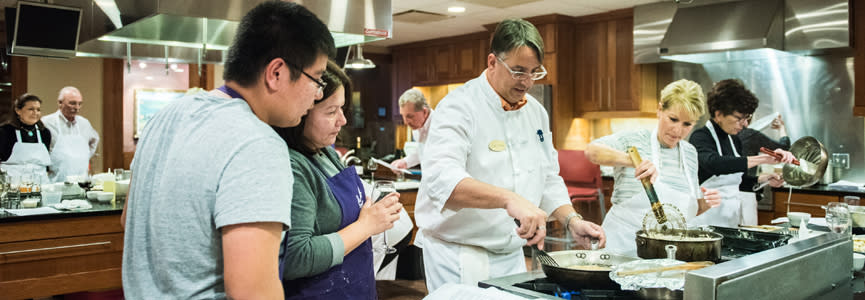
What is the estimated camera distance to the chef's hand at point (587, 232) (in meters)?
1.71

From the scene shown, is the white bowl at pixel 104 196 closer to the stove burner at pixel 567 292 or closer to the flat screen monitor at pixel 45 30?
the flat screen monitor at pixel 45 30

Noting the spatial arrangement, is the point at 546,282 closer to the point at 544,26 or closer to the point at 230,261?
the point at 230,261

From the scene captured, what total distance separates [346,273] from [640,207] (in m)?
1.63

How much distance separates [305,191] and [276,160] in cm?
31

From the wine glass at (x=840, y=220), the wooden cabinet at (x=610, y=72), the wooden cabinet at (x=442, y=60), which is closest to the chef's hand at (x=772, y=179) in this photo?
the wine glass at (x=840, y=220)

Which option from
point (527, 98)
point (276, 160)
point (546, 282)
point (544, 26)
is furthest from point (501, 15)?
point (276, 160)

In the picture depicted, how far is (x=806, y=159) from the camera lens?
3363 millimetres

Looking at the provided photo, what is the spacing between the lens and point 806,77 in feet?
18.4

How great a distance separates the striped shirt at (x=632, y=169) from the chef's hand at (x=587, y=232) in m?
0.95

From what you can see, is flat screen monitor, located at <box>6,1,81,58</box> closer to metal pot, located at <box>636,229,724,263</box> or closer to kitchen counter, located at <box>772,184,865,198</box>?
metal pot, located at <box>636,229,724,263</box>

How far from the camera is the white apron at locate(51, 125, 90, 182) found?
19.4 feet

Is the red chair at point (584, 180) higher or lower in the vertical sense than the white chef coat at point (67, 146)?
lower

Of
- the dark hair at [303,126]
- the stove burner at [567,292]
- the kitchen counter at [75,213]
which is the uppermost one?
the dark hair at [303,126]

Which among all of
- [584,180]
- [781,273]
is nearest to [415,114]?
[584,180]
